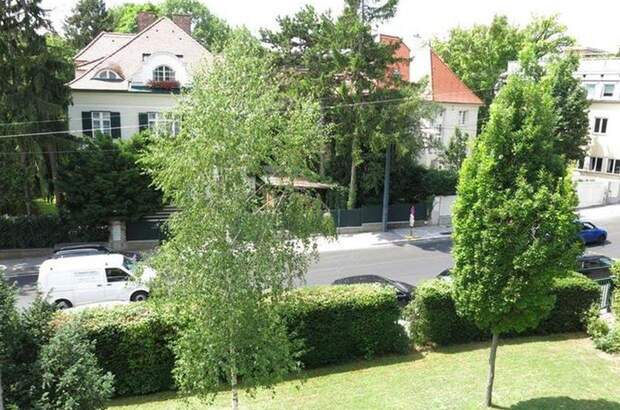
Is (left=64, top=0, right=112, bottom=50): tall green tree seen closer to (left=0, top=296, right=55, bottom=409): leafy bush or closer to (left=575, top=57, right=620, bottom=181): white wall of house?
(left=575, top=57, right=620, bottom=181): white wall of house

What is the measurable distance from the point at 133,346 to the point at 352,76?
22.1 m

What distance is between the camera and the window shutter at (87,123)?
35281mm

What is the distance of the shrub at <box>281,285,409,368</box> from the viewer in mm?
14875

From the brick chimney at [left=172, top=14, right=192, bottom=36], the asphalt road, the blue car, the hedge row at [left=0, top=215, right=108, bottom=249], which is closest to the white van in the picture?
the asphalt road

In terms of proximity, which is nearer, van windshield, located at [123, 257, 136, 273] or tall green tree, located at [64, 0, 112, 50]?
van windshield, located at [123, 257, 136, 273]

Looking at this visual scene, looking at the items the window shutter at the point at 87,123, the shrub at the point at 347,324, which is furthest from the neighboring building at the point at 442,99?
the shrub at the point at 347,324

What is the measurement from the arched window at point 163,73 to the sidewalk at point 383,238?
49.8ft

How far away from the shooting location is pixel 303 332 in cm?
1479

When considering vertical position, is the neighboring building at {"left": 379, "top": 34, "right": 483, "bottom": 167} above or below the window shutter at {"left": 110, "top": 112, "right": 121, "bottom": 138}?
above

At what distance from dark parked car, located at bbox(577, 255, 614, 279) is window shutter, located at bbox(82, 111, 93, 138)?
2924cm

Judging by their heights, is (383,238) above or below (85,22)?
below

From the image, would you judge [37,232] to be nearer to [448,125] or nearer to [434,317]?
[434,317]

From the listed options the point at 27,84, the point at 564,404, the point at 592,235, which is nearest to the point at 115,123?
the point at 27,84

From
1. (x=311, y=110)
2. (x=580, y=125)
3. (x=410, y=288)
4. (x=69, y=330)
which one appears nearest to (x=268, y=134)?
(x=311, y=110)
